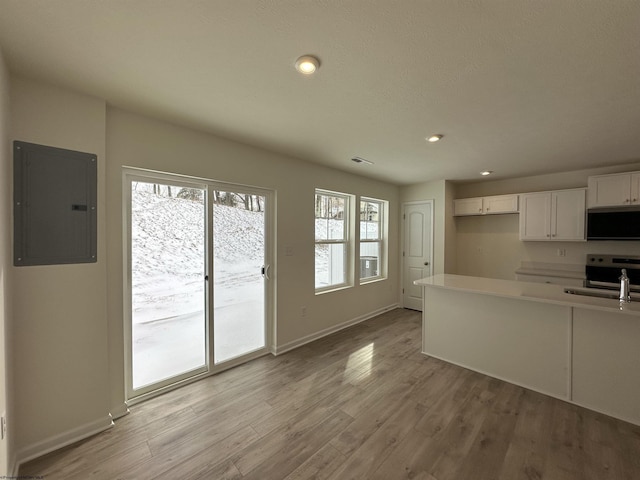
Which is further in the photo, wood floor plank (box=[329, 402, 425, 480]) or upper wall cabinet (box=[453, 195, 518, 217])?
upper wall cabinet (box=[453, 195, 518, 217])

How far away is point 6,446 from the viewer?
1.44m

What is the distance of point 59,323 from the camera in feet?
6.00

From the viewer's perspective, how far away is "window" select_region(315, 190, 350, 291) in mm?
3990

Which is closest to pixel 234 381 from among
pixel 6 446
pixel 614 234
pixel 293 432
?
pixel 293 432

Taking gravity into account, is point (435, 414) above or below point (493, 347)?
below

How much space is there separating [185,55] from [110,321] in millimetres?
2012

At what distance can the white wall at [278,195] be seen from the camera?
2131mm

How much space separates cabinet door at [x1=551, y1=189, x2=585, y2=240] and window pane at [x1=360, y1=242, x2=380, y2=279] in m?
2.71

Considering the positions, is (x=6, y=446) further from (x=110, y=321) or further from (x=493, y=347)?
(x=493, y=347)

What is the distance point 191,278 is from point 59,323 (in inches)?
39.2

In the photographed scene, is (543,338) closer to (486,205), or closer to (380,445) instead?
(380,445)

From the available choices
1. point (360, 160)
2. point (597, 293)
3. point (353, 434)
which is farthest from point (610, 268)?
point (353, 434)

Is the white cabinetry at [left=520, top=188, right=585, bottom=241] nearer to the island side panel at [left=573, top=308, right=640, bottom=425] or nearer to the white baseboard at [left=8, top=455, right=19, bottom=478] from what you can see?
the island side panel at [left=573, top=308, right=640, bottom=425]

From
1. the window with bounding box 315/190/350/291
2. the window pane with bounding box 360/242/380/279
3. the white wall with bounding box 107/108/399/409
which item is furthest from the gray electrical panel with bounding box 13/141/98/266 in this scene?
the window pane with bounding box 360/242/380/279
